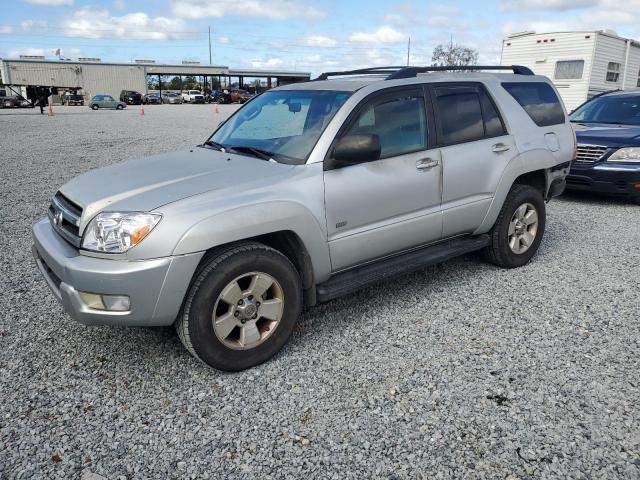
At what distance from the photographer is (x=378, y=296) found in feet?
14.4

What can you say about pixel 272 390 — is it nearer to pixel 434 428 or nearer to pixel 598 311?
pixel 434 428

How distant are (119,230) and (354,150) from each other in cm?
159

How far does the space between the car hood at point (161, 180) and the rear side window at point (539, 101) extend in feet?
8.84

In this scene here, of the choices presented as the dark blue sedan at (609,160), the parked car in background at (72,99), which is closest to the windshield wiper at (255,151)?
the dark blue sedan at (609,160)

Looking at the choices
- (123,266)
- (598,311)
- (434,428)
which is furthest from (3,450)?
(598,311)

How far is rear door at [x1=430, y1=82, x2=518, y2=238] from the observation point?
13.7 ft

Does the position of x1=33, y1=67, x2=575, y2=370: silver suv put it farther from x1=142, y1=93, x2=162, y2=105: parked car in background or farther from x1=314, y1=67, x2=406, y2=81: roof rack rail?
x1=142, y1=93, x2=162, y2=105: parked car in background

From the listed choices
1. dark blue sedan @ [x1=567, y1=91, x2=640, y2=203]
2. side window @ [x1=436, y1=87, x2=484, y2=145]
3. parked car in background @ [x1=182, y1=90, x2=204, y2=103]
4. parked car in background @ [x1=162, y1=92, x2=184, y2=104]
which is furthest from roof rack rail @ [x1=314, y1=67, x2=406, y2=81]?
parked car in background @ [x1=162, y1=92, x2=184, y2=104]

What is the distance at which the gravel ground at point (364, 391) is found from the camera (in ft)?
8.20

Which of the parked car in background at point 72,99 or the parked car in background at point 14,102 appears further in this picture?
the parked car in background at point 72,99

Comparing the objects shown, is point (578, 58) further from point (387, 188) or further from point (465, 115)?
point (387, 188)

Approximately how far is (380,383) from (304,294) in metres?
0.83

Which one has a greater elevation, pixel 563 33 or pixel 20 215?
pixel 563 33

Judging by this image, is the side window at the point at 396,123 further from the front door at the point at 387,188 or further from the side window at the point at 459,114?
the side window at the point at 459,114
